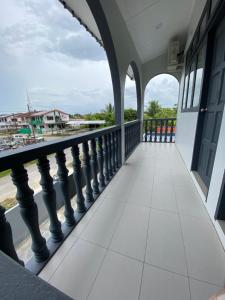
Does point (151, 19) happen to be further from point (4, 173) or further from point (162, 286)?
point (162, 286)

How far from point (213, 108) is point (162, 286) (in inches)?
70.2

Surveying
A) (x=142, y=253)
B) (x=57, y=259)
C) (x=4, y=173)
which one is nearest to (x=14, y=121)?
(x=4, y=173)

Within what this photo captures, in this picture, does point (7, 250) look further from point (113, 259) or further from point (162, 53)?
point (162, 53)

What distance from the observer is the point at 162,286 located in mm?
887

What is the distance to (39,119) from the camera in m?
1.72

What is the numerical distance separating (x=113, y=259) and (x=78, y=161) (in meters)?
0.81

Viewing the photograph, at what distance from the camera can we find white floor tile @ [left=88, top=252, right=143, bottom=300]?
851mm

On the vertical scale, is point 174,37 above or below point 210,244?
above

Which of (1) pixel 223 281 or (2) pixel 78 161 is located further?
(2) pixel 78 161

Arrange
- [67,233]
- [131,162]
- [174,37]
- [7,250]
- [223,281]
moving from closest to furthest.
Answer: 1. [7,250]
2. [223,281]
3. [67,233]
4. [131,162]
5. [174,37]

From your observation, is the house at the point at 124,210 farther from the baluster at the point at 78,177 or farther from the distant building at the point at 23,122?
the distant building at the point at 23,122

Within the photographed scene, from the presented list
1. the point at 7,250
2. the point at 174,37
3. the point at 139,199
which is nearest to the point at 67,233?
the point at 7,250

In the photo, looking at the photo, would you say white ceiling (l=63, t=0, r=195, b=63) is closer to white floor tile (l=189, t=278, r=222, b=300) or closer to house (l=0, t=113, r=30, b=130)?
house (l=0, t=113, r=30, b=130)

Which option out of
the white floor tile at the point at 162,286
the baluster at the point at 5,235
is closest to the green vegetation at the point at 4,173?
the baluster at the point at 5,235
